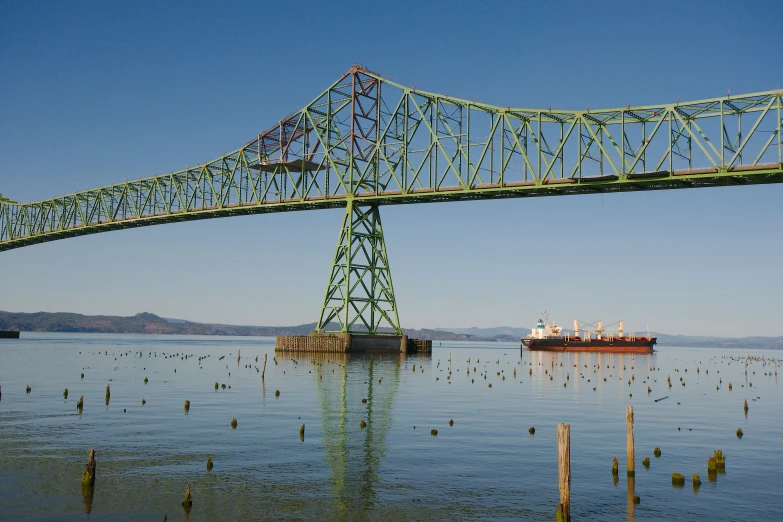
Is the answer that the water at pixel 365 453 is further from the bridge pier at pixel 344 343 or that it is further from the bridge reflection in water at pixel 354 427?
the bridge pier at pixel 344 343

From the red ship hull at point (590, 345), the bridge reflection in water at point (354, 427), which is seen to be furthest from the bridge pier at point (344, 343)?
the red ship hull at point (590, 345)

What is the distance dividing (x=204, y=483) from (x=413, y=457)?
8467 millimetres

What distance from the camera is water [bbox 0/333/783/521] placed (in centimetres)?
2073

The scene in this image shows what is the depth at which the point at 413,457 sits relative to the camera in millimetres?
27672

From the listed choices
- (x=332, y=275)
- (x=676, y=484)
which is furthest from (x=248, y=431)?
(x=332, y=275)

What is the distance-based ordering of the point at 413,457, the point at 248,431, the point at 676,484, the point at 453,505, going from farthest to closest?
the point at 248,431 → the point at 413,457 → the point at 676,484 → the point at 453,505

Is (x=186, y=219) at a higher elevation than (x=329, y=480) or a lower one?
higher

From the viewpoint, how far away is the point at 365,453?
92.0ft

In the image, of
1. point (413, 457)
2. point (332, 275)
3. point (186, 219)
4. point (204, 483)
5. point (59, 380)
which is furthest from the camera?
point (186, 219)

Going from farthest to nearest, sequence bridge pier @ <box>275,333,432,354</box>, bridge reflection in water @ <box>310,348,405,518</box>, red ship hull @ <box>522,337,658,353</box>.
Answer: red ship hull @ <box>522,337,658,353</box> < bridge pier @ <box>275,333,432,354</box> < bridge reflection in water @ <box>310,348,405,518</box>

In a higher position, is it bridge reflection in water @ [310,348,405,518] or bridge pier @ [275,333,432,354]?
bridge pier @ [275,333,432,354]

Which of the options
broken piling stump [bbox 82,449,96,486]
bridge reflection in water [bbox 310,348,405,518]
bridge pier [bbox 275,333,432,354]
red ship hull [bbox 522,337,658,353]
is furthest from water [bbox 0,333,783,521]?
red ship hull [bbox 522,337,658,353]

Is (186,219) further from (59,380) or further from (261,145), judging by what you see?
(59,380)

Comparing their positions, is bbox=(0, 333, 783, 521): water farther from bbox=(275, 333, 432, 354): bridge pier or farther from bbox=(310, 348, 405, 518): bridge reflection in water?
bbox=(275, 333, 432, 354): bridge pier
